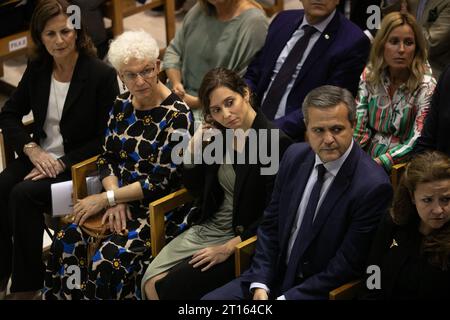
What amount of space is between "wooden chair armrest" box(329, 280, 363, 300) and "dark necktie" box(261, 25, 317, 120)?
1285mm

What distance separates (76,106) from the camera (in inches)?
166

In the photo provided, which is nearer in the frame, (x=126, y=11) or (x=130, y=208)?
(x=130, y=208)

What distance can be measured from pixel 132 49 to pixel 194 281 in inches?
41.6

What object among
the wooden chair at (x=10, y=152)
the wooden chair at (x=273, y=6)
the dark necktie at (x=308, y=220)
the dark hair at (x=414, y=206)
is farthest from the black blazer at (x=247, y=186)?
the wooden chair at (x=273, y=6)

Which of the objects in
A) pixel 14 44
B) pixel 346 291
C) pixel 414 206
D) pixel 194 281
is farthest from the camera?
pixel 14 44

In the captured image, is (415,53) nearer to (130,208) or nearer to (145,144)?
(145,144)

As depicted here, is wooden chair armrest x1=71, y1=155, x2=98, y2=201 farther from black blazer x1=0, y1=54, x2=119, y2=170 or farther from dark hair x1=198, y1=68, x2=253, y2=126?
dark hair x1=198, y1=68, x2=253, y2=126

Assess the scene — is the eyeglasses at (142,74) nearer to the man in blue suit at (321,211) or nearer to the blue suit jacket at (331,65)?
the blue suit jacket at (331,65)

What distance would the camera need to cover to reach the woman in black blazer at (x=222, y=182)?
11.7 ft

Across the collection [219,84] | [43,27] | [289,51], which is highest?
[43,27]

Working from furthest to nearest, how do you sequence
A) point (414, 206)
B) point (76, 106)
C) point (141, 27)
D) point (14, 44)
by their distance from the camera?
point (141, 27) → point (14, 44) → point (76, 106) → point (414, 206)

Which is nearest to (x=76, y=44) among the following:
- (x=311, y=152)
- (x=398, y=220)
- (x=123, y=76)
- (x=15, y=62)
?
(x=123, y=76)

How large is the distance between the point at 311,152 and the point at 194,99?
A: 1.29 metres

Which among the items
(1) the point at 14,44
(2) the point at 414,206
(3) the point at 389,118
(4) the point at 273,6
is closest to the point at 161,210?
(3) the point at 389,118
